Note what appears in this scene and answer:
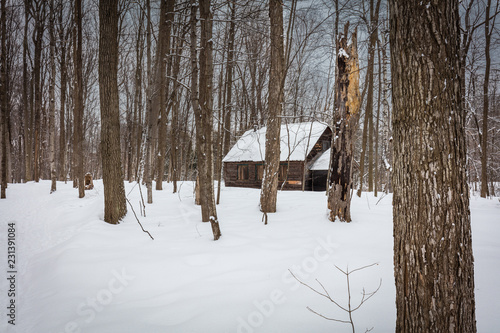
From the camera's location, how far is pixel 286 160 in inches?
615

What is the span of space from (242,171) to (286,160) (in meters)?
3.84

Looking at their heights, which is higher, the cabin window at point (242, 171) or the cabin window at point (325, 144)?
the cabin window at point (325, 144)

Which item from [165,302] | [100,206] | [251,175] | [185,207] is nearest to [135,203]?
[100,206]

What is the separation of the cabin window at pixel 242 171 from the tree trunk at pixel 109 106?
12.8 m

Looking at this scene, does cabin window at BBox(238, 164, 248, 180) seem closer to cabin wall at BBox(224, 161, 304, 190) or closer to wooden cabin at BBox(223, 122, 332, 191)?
wooden cabin at BBox(223, 122, 332, 191)

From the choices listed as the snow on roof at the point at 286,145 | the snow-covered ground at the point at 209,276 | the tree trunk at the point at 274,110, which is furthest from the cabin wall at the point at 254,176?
the snow-covered ground at the point at 209,276

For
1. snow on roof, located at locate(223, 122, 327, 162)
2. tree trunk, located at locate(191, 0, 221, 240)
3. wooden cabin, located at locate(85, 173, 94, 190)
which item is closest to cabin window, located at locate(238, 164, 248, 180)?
snow on roof, located at locate(223, 122, 327, 162)

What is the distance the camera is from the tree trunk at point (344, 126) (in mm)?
4852

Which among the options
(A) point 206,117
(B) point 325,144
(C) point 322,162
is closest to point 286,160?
(C) point 322,162

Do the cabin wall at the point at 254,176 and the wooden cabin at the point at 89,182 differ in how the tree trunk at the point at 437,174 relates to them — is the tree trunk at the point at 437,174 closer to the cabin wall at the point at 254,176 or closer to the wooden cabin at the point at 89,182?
the wooden cabin at the point at 89,182

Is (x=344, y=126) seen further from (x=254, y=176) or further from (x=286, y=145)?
(x=254, y=176)

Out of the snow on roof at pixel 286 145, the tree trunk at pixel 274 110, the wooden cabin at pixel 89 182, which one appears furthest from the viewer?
the snow on roof at pixel 286 145

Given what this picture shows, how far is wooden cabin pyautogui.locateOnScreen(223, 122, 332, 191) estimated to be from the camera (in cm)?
1614

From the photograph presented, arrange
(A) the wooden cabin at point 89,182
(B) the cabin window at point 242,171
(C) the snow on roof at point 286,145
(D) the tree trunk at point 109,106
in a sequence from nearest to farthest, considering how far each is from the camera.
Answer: (D) the tree trunk at point 109,106
(A) the wooden cabin at point 89,182
(C) the snow on roof at point 286,145
(B) the cabin window at point 242,171
